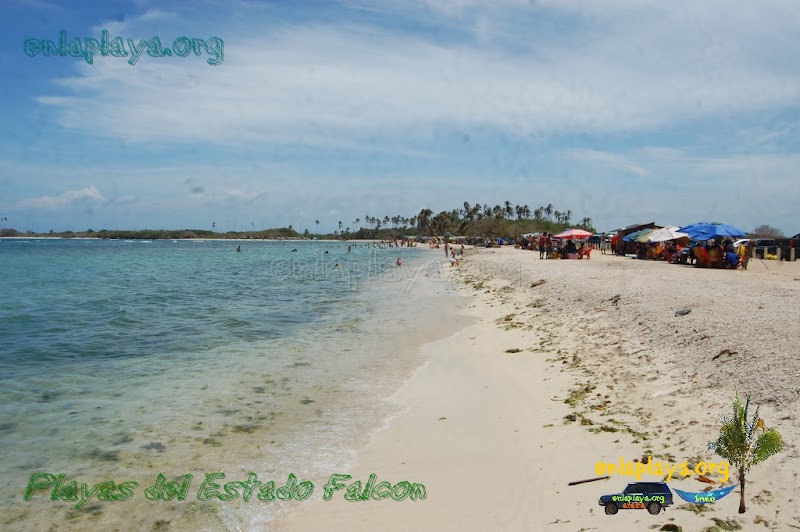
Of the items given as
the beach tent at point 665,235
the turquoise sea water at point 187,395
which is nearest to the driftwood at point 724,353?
the turquoise sea water at point 187,395

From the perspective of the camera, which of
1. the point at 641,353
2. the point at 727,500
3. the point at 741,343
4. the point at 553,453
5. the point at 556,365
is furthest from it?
the point at 556,365

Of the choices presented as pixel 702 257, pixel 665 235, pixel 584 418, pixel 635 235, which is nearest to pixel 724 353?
pixel 584 418

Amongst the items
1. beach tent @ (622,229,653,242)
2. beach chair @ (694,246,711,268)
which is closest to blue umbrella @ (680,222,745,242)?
beach chair @ (694,246,711,268)

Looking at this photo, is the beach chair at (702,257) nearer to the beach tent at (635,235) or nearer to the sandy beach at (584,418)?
the beach tent at (635,235)

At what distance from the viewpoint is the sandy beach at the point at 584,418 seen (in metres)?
4.31

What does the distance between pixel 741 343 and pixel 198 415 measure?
26.6ft

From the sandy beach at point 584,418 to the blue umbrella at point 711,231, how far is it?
11871 mm

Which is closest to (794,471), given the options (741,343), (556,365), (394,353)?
(741,343)

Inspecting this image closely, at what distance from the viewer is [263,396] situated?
8773 millimetres

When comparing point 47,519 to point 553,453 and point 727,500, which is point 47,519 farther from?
point 727,500

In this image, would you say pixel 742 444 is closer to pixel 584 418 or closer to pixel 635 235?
pixel 584 418

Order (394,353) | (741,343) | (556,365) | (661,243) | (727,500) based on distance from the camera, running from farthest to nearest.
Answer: (661,243) < (394,353) < (556,365) < (741,343) < (727,500)

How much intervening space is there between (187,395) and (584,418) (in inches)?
254

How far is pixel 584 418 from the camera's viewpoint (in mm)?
6414
